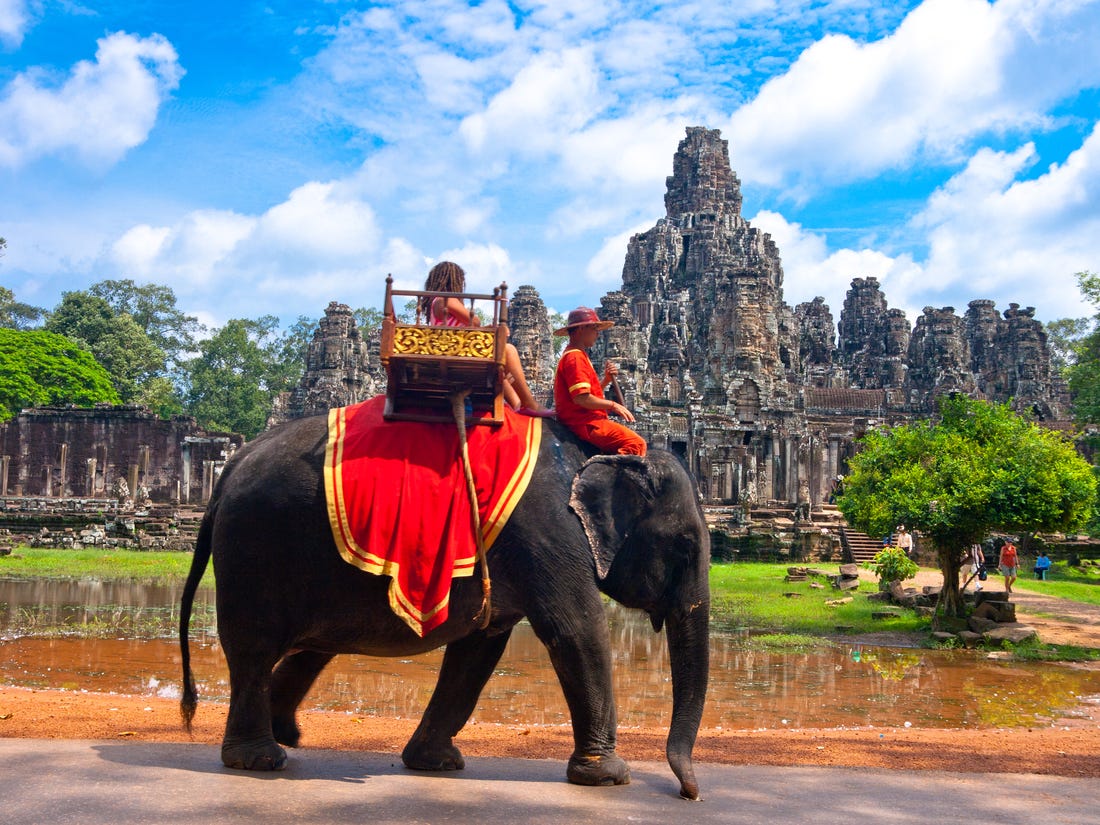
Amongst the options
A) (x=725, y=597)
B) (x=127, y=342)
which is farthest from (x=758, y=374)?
(x=127, y=342)

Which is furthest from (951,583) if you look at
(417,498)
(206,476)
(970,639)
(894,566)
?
(206,476)

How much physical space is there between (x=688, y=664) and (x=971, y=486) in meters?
12.2

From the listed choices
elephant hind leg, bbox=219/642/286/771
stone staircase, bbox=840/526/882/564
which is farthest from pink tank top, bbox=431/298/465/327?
stone staircase, bbox=840/526/882/564

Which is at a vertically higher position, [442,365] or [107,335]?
[107,335]

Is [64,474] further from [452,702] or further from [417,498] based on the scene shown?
[417,498]

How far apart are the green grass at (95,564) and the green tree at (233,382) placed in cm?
4246

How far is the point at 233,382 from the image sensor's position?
73.7 meters

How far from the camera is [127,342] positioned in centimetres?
6347

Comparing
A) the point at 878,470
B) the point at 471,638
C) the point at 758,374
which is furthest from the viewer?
the point at 758,374

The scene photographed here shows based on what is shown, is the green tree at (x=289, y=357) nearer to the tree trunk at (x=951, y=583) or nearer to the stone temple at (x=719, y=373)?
the stone temple at (x=719, y=373)

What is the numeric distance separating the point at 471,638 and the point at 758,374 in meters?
40.0

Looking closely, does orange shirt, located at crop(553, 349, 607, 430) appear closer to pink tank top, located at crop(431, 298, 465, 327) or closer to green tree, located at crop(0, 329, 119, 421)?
pink tank top, located at crop(431, 298, 465, 327)

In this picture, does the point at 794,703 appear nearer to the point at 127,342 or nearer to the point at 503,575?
the point at 503,575

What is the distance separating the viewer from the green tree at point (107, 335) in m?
61.9
